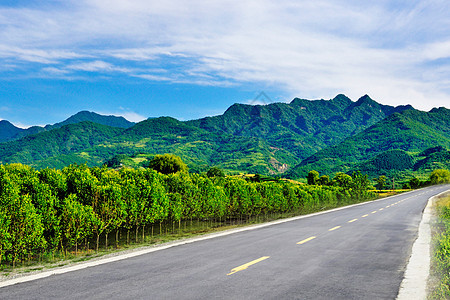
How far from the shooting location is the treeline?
10.7m

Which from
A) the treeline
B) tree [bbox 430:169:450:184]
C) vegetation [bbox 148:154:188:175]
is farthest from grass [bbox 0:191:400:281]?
tree [bbox 430:169:450:184]

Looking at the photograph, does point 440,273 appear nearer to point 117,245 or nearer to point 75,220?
point 75,220

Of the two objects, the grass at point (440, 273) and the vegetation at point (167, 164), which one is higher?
the vegetation at point (167, 164)

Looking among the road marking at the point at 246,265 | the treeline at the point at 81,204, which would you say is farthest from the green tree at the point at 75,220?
the road marking at the point at 246,265

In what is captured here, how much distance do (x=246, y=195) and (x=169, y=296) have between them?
2260 centimetres

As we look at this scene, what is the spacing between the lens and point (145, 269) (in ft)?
28.2

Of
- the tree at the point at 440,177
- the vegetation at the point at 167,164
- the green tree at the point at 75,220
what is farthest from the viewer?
the tree at the point at 440,177

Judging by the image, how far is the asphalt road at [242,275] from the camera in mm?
6539

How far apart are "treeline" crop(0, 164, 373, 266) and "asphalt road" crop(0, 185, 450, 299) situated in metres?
3.52

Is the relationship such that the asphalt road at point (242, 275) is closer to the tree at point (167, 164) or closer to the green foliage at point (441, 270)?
the green foliage at point (441, 270)

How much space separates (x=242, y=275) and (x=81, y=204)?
8468 millimetres

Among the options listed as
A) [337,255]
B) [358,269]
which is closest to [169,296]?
[358,269]

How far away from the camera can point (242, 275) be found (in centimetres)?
789

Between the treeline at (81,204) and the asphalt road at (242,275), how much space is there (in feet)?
11.5
